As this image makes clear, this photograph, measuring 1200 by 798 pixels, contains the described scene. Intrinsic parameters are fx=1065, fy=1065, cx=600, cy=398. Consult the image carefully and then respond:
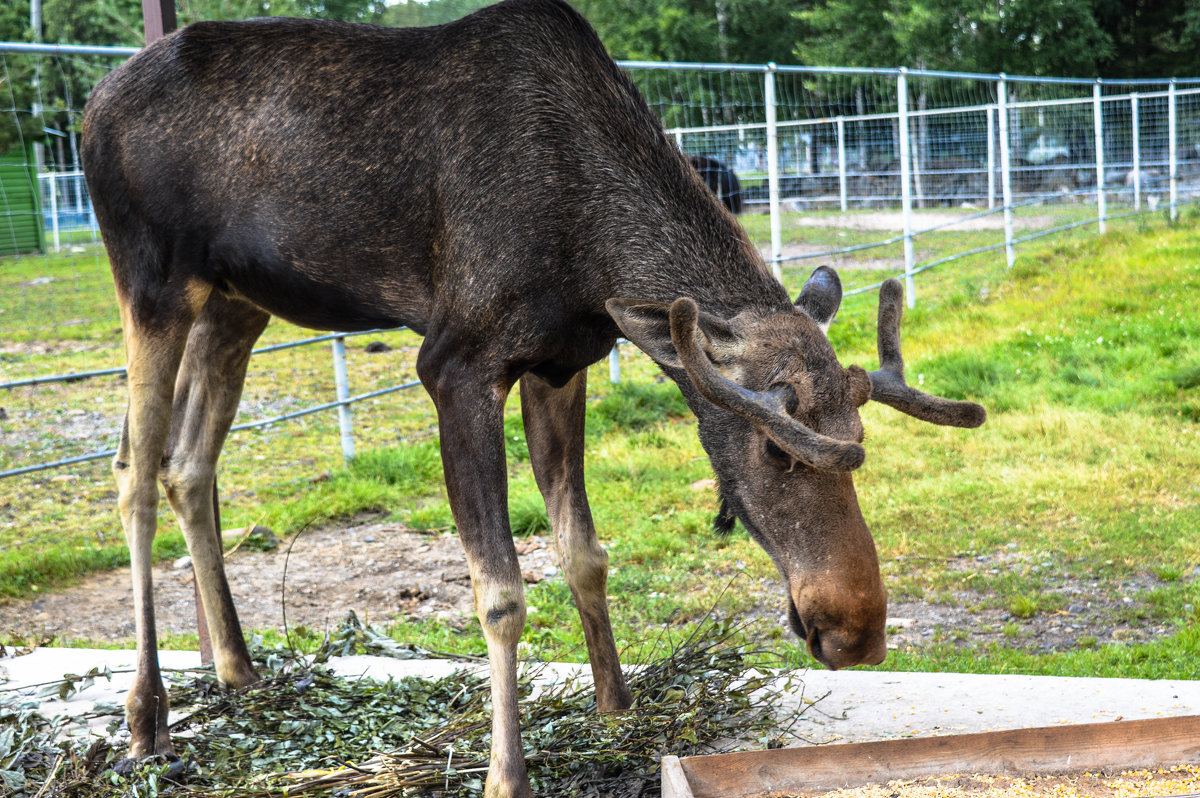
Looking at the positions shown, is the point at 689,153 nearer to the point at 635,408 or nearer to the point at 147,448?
the point at 635,408

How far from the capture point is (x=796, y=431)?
8.10 ft

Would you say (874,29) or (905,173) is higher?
(874,29)

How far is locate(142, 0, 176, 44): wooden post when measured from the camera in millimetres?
4094

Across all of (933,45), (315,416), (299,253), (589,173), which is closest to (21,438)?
(315,416)

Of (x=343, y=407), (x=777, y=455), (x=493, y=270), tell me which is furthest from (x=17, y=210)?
(x=777, y=455)

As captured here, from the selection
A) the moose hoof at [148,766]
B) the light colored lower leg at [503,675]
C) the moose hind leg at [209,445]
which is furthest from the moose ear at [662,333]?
the moose hoof at [148,766]

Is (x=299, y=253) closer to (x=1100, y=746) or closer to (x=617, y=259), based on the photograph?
(x=617, y=259)

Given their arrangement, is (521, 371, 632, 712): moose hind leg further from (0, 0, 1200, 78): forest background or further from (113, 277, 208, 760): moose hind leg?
(0, 0, 1200, 78): forest background

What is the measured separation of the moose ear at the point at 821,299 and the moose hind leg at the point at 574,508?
2.90 feet

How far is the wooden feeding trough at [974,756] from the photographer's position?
271 centimetres

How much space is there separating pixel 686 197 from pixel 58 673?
3.31 m

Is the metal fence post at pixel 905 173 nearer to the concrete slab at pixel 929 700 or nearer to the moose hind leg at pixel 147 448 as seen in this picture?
the concrete slab at pixel 929 700

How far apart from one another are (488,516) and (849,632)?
1.03 m

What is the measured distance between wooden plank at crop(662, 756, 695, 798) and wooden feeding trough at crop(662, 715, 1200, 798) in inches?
4.7
